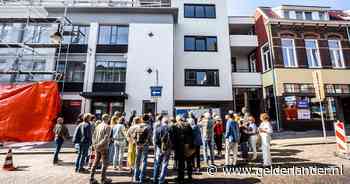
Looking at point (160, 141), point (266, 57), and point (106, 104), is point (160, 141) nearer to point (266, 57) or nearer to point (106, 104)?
point (106, 104)

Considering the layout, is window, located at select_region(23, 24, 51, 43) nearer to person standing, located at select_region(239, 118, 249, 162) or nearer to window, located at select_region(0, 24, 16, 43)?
window, located at select_region(0, 24, 16, 43)

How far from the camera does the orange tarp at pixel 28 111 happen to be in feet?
22.7

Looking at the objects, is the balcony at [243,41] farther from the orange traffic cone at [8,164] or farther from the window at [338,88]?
the orange traffic cone at [8,164]

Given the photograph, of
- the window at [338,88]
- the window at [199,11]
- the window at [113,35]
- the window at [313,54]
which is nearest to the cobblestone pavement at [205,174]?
the window at [338,88]

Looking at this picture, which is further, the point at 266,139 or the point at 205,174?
the point at 266,139

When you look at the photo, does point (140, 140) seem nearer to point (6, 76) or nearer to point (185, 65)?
point (185, 65)

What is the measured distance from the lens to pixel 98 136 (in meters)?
5.57

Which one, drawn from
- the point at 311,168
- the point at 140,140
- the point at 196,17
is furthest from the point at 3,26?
the point at 311,168

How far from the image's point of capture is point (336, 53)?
17.8 meters

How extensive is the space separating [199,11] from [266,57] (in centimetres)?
759

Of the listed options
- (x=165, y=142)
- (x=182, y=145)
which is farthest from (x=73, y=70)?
(x=182, y=145)

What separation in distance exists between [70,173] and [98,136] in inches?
83.3

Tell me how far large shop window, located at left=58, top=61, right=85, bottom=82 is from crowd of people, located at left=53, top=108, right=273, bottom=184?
9.51 metres

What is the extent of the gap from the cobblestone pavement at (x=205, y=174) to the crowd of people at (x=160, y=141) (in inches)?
16.6
